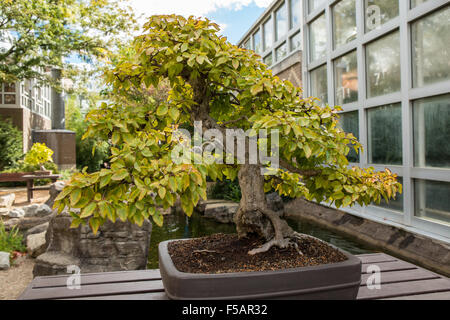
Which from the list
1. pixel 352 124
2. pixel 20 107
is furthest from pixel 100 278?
pixel 20 107

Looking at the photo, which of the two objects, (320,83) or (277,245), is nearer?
(277,245)

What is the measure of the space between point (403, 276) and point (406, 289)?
0.15 metres

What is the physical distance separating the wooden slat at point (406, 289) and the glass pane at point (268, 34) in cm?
764

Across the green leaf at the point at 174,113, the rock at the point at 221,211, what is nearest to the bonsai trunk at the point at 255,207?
the green leaf at the point at 174,113

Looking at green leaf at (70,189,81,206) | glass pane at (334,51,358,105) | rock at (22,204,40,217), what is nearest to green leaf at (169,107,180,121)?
green leaf at (70,189,81,206)

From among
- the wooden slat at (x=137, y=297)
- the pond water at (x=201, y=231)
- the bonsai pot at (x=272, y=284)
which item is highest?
the bonsai pot at (x=272, y=284)

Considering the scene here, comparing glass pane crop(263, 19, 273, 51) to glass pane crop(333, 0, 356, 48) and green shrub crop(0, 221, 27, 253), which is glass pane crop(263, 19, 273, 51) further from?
green shrub crop(0, 221, 27, 253)

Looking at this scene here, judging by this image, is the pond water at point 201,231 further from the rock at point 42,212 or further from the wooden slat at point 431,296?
the wooden slat at point 431,296

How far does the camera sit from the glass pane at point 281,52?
744 cm

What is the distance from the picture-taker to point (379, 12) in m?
4.12

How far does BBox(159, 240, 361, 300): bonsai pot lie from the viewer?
1.03m

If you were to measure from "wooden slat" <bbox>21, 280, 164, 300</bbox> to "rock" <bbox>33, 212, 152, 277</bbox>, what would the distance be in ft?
5.91

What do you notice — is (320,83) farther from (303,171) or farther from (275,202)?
(303,171)

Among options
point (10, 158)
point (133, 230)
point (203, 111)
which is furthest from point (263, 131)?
point (10, 158)
